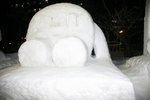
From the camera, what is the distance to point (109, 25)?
12.7 m

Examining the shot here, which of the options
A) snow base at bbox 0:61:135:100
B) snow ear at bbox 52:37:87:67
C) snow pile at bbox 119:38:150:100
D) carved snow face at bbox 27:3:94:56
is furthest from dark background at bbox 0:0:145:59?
snow base at bbox 0:61:135:100

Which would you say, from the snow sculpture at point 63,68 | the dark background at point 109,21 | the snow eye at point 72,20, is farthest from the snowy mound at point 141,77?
the dark background at point 109,21

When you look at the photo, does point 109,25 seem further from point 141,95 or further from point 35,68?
point 35,68

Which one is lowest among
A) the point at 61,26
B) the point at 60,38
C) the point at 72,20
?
the point at 60,38

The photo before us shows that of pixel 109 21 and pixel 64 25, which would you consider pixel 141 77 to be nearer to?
pixel 64 25

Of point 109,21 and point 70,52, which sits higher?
point 70,52

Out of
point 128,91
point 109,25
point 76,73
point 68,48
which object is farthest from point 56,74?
point 109,25

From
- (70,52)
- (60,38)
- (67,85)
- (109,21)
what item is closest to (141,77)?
(70,52)

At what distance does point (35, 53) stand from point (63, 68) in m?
0.78

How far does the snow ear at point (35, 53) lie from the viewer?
162 inches

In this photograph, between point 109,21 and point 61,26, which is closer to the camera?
point 61,26

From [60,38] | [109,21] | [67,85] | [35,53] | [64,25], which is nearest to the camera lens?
[67,85]

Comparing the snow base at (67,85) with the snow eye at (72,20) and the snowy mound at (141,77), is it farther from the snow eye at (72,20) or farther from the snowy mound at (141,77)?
the snowy mound at (141,77)

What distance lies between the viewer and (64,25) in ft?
14.9
